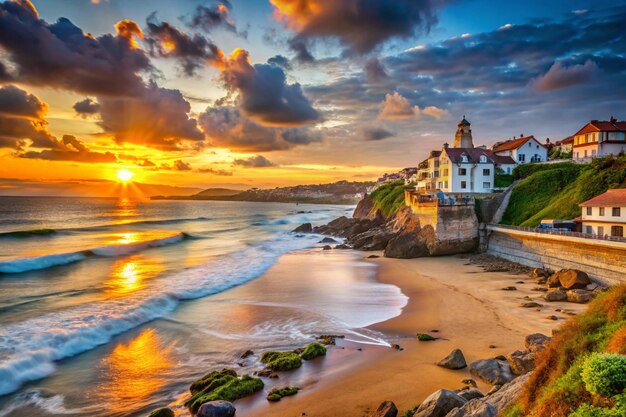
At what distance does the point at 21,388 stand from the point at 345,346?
42.1 feet

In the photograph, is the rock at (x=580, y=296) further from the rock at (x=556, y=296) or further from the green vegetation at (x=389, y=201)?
the green vegetation at (x=389, y=201)

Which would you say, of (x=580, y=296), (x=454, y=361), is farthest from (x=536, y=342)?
(x=580, y=296)

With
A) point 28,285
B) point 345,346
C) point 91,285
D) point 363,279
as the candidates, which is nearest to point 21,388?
point 345,346

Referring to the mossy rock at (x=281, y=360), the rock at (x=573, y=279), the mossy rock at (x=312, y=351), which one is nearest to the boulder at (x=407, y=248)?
the rock at (x=573, y=279)

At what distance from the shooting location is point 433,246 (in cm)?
4112

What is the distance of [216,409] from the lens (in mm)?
11586

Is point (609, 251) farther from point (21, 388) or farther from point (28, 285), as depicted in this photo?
point (28, 285)

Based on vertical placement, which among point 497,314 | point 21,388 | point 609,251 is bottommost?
point 21,388

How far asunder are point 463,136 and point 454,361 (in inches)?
2499

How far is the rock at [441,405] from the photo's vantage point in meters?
9.71

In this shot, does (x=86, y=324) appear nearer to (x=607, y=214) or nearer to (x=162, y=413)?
(x=162, y=413)

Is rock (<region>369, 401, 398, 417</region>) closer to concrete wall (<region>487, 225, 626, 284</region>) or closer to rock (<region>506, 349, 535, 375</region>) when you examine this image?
rock (<region>506, 349, 535, 375</region>)

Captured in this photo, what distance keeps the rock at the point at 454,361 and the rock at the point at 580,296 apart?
12183 mm

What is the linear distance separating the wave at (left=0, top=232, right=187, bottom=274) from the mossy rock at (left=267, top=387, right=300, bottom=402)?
3563 cm
